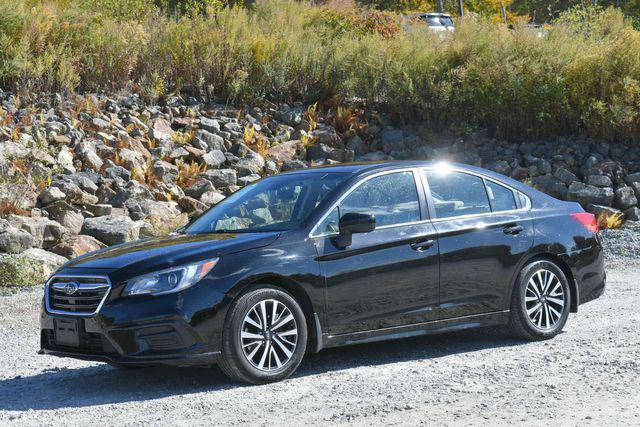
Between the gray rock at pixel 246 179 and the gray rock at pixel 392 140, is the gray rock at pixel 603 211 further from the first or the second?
the gray rock at pixel 246 179

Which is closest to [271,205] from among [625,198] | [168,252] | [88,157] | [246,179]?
[168,252]

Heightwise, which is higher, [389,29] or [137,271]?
[389,29]

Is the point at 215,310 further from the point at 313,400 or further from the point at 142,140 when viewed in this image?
the point at 142,140

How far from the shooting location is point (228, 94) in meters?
19.9

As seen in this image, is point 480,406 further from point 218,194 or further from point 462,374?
point 218,194

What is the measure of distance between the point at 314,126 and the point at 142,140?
3.56m

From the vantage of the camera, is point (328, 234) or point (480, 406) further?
point (328, 234)

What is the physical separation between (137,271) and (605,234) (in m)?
10.8

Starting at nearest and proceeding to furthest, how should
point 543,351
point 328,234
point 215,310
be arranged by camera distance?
point 215,310 < point 328,234 < point 543,351

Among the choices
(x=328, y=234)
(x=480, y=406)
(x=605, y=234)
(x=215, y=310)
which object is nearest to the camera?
(x=480, y=406)

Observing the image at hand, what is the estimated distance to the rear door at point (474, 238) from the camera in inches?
318

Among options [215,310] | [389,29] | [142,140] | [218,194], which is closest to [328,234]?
[215,310]

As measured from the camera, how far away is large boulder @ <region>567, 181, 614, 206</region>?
17719 millimetres

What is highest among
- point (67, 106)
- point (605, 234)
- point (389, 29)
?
point (389, 29)
